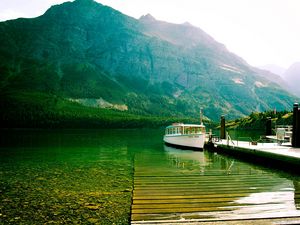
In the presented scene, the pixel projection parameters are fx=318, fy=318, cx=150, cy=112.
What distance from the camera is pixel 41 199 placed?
61.8 ft

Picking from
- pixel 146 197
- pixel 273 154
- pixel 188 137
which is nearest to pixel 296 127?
pixel 273 154

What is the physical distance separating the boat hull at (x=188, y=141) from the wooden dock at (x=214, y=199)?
27487 millimetres

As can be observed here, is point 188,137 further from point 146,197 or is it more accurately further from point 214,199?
point 214,199

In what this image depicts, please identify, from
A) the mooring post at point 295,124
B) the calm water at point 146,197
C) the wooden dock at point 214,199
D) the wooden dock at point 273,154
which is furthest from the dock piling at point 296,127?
the wooden dock at point 214,199

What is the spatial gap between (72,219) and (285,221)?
9290 millimetres

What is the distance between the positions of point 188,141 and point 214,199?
1514 inches

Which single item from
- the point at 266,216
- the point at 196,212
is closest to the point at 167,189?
the point at 196,212

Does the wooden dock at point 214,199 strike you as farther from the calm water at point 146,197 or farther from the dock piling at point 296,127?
the dock piling at point 296,127

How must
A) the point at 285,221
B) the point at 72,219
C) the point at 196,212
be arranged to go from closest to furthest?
the point at 285,221 < the point at 196,212 < the point at 72,219

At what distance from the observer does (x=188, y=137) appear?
54.1 meters

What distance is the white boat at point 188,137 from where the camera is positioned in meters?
51.8

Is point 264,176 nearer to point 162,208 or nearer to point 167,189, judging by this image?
point 167,189

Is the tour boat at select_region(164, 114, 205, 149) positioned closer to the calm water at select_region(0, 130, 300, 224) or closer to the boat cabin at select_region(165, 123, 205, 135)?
the boat cabin at select_region(165, 123, 205, 135)

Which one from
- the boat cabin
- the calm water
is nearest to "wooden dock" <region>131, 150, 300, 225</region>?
the calm water
